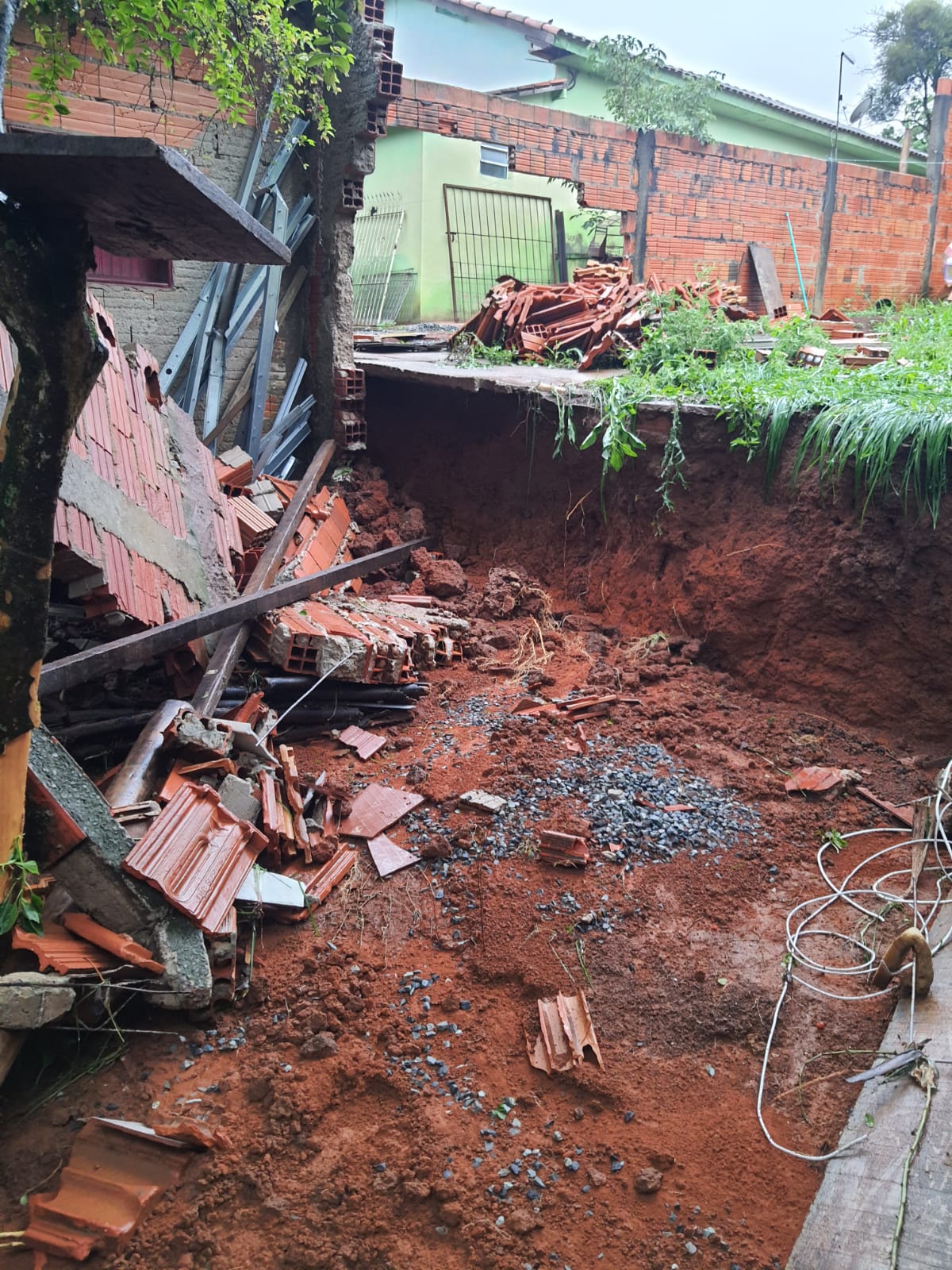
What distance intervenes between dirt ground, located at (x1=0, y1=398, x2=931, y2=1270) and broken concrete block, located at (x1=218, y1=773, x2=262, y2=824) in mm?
586

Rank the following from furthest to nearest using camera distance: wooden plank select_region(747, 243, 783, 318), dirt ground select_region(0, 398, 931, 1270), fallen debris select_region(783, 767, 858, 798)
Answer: wooden plank select_region(747, 243, 783, 318), fallen debris select_region(783, 767, 858, 798), dirt ground select_region(0, 398, 931, 1270)

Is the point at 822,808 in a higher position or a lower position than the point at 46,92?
lower

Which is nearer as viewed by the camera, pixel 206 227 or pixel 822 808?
pixel 206 227

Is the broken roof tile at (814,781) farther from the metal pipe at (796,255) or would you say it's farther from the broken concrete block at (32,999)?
the metal pipe at (796,255)

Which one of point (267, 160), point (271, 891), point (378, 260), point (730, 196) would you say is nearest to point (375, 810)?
point (271, 891)

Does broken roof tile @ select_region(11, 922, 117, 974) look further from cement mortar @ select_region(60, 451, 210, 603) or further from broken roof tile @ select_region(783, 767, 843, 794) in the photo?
broken roof tile @ select_region(783, 767, 843, 794)

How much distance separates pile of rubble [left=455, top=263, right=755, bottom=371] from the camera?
373 inches

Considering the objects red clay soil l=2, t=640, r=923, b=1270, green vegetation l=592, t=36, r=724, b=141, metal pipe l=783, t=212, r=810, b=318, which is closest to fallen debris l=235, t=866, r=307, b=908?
red clay soil l=2, t=640, r=923, b=1270

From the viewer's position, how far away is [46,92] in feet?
20.4

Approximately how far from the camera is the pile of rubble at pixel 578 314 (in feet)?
31.1

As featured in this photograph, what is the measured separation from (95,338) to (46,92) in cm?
508

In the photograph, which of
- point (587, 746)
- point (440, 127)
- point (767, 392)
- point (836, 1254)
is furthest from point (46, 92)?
point (836, 1254)

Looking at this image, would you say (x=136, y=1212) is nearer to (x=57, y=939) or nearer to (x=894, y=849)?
(x=57, y=939)

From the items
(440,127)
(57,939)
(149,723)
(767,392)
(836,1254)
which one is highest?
(440,127)
